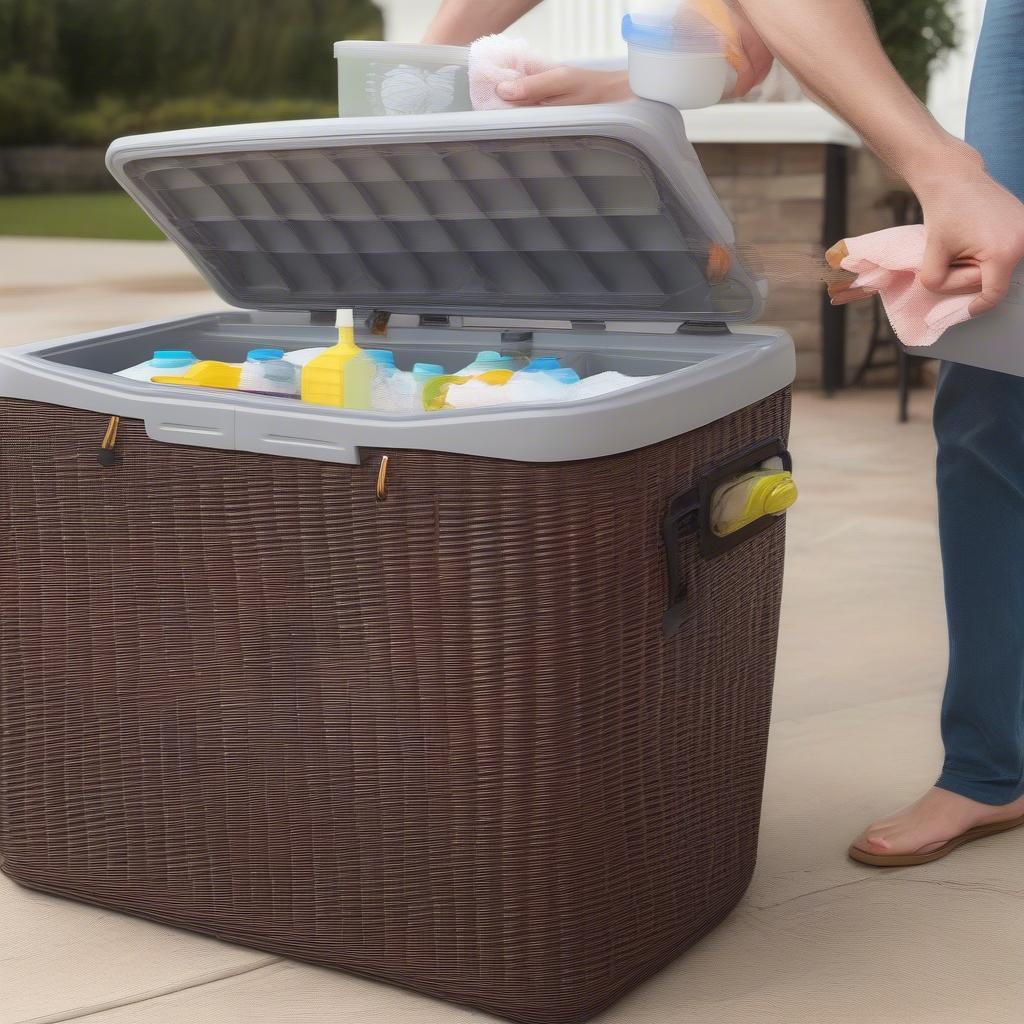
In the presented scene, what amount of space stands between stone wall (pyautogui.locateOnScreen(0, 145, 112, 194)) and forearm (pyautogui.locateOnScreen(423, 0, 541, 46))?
679 inches

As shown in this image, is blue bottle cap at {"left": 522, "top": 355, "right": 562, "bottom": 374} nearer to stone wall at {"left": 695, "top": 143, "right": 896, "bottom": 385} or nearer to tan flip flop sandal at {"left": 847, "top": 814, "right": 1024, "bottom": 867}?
tan flip flop sandal at {"left": 847, "top": 814, "right": 1024, "bottom": 867}

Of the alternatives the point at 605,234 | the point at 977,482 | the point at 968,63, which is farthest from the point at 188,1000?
the point at 968,63

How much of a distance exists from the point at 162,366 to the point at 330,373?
0.79 feet

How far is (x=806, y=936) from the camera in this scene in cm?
162

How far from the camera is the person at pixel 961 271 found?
1.30 meters

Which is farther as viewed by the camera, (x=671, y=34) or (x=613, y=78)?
(x=613, y=78)

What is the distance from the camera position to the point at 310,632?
1393 mm

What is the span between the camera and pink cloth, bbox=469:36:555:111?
1.60m

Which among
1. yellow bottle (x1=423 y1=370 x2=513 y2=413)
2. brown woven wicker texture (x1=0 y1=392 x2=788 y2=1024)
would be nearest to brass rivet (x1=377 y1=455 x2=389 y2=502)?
brown woven wicker texture (x1=0 y1=392 x2=788 y2=1024)

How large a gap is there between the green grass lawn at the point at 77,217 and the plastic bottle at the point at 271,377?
1098 centimetres

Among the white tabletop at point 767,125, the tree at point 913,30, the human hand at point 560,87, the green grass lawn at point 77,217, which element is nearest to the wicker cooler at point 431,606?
the human hand at point 560,87

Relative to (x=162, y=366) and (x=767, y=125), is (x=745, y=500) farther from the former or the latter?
(x=767, y=125)

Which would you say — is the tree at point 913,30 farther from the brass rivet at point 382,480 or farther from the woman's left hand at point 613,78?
the brass rivet at point 382,480

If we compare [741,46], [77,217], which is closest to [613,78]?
[741,46]
